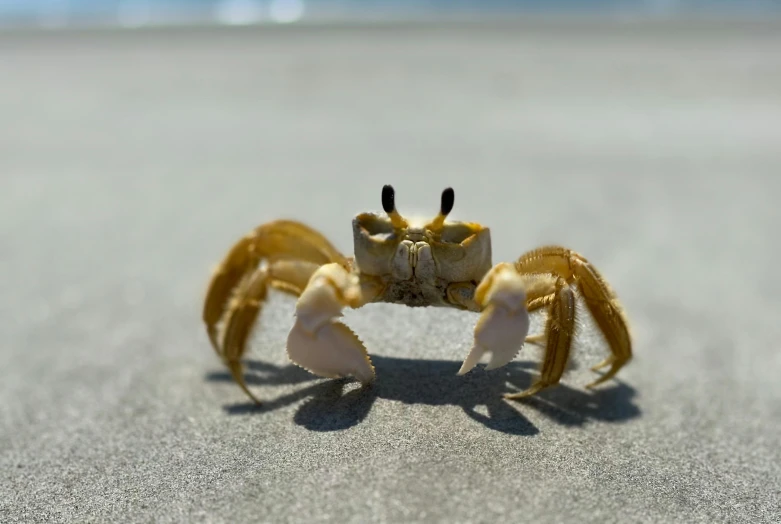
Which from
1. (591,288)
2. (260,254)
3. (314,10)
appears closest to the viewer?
(591,288)

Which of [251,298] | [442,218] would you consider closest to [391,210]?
[442,218]

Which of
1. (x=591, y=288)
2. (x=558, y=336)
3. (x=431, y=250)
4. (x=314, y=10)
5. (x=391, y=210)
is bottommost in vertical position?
(x=558, y=336)

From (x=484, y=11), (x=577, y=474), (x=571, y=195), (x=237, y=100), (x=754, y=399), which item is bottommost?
(x=754, y=399)

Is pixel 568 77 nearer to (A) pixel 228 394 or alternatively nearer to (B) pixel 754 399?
(B) pixel 754 399

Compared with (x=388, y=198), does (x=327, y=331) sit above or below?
below

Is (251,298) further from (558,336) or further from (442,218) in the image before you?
(558,336)

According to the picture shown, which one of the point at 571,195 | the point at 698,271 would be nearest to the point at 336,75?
the point at 571,195

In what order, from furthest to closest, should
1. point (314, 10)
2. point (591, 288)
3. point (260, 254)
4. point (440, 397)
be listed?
point (314, 10), point (260, 254), point (591, 288), point (440, 397)

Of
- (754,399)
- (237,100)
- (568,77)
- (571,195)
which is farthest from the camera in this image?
(568,77)
